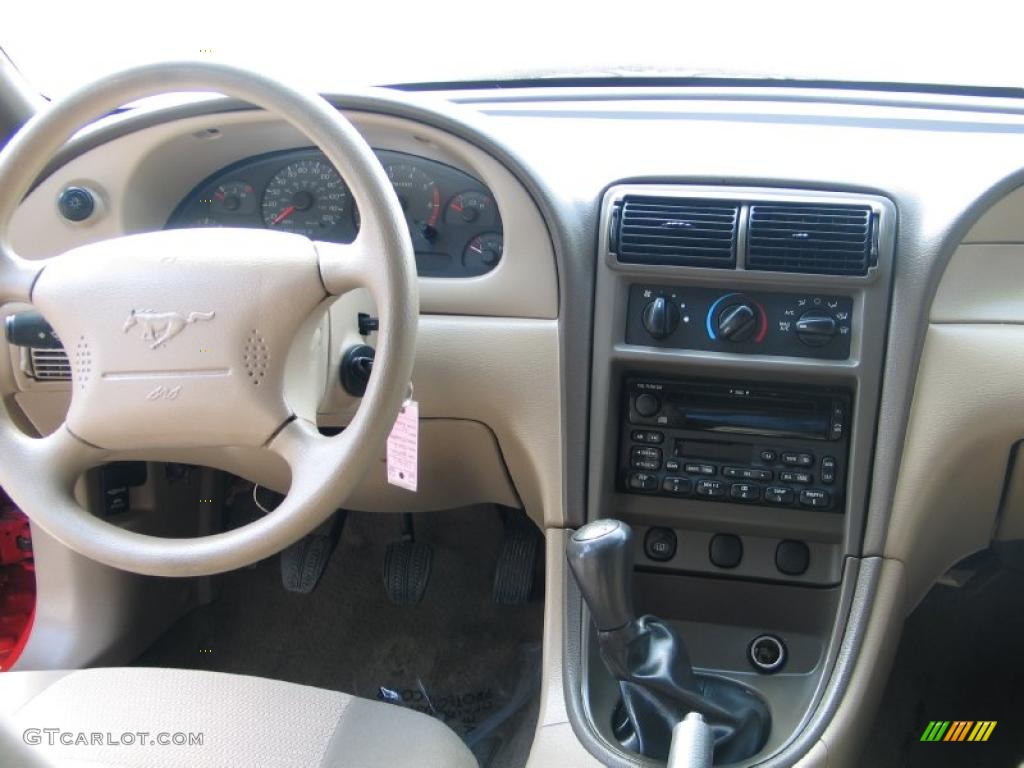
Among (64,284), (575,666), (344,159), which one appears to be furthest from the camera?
(575,666)

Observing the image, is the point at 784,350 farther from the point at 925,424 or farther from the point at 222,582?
the point at 222,582

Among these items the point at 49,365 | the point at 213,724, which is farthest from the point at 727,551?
the point at 49,365

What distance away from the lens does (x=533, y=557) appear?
1787 mm

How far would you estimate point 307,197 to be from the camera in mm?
1511

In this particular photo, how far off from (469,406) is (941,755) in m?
1.02

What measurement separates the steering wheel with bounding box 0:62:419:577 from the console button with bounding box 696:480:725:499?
1.61 ft

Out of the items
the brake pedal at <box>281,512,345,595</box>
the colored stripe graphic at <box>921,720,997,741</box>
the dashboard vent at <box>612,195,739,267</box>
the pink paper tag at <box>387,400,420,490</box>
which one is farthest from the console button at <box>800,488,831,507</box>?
the brake pedal at <box>281,512,345,595</box>

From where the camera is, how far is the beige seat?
3.86ft

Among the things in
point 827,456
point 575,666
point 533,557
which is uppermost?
point 827,456

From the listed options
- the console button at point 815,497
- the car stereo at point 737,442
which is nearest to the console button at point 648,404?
the car stereo at point 737,442

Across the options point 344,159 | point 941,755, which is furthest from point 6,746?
point 941,755

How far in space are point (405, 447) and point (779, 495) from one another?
20.3 inches

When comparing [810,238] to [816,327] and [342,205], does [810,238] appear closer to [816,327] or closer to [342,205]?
[816,327]

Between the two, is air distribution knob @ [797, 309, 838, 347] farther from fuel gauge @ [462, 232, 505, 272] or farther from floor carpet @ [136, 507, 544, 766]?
floor carpet @ [136, 507, 544, 766]
